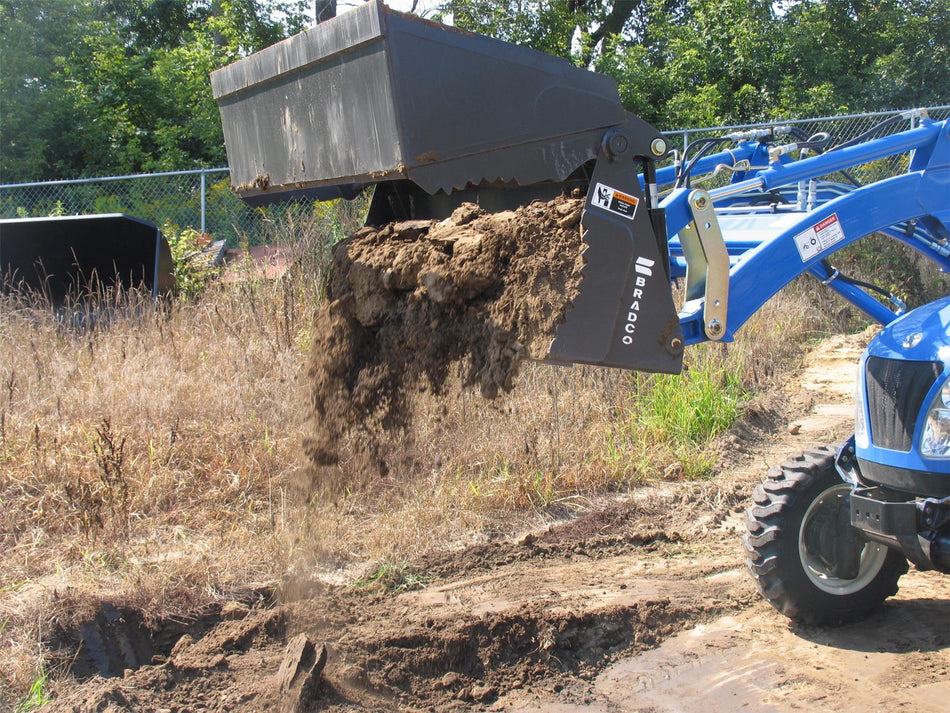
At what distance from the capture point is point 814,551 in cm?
370

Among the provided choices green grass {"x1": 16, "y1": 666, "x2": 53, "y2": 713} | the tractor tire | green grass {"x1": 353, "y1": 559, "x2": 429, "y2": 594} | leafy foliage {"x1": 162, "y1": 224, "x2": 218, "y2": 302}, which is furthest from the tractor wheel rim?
leafy foliage {"x1": 162, "y1": 224, "x2": 218, "y2": 302}

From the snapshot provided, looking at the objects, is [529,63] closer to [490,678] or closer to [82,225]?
[490,678]

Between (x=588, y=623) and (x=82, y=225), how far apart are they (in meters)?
6.63

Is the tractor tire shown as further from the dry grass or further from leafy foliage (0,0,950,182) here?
leafy foliage (0,0,950,182)

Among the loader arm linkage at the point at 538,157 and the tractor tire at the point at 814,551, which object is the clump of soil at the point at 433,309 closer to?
the loader arm linkage at the point at 538,157

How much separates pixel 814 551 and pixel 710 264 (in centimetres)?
141

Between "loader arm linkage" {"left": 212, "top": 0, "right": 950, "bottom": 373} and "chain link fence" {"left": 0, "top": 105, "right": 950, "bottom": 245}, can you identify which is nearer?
"loader arm linkage" {"left": 212, "top": 0, "right": 950, "bottom": 373}

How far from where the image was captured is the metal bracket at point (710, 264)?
10.4 ft

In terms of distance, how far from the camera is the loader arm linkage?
2828mm

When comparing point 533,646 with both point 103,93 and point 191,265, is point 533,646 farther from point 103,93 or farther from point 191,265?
point 103,93

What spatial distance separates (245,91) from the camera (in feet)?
11.7

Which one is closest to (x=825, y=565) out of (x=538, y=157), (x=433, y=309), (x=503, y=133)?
(x=433, y=309)

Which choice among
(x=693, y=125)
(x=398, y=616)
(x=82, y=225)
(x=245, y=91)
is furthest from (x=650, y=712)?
(x=693, y=125)

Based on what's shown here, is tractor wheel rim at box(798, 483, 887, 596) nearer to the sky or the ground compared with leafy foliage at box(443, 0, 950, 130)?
nearer to the ground
